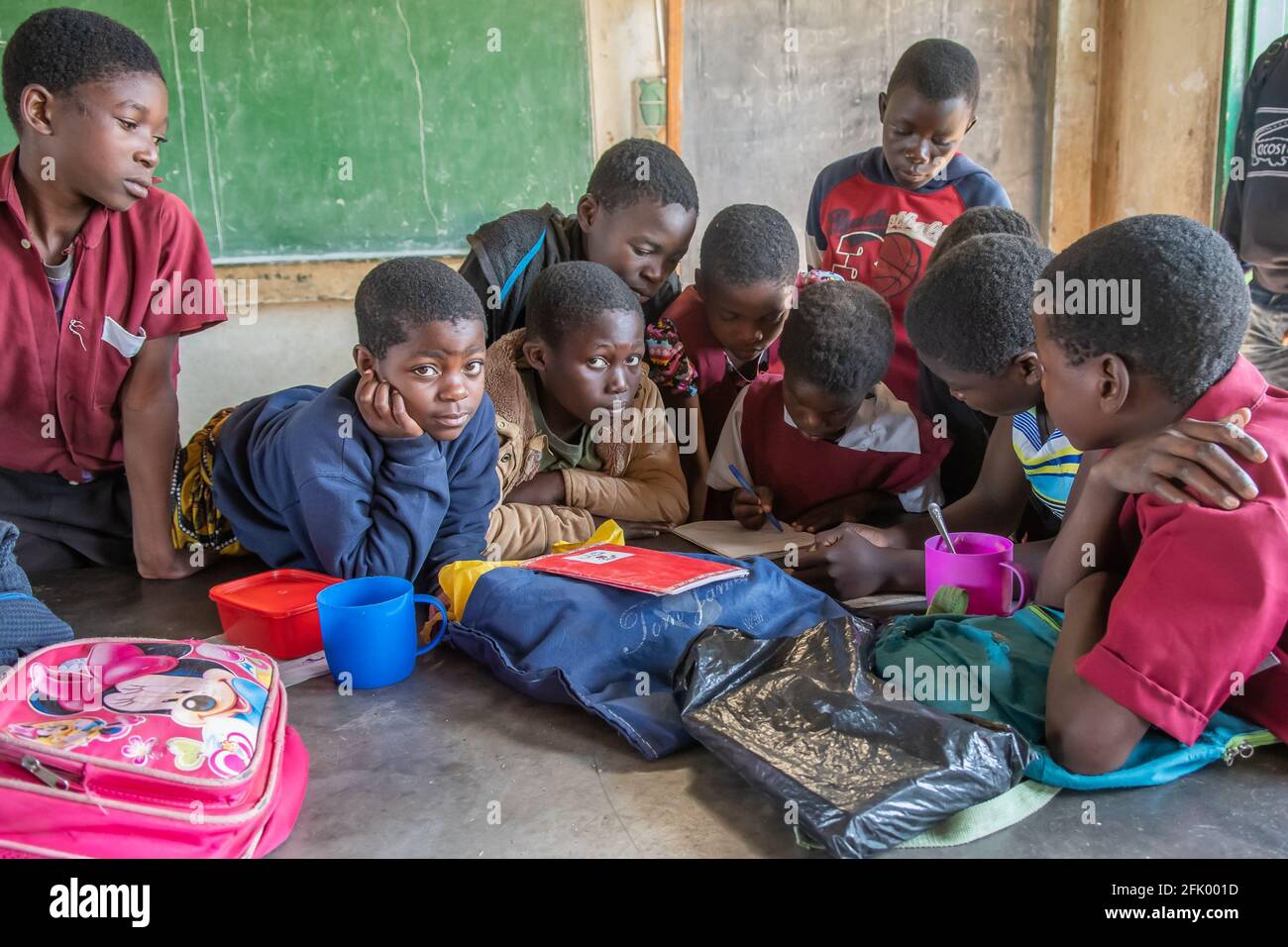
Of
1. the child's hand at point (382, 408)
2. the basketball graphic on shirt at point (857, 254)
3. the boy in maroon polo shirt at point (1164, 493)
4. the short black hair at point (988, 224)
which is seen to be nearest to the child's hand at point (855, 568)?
the boy in maroon polo shirt at point (1164, 493)

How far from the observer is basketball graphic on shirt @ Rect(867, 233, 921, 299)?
2.96 meters

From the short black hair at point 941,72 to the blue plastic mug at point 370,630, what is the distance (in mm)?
2093

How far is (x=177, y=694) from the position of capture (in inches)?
49.4

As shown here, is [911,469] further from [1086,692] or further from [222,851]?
[222,851]

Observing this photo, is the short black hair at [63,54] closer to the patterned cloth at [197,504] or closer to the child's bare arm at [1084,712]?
the patterned cloth at [197,504]

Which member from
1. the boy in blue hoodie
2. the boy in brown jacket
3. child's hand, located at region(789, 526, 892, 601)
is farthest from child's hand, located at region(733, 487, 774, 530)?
the boy in blue hoodie

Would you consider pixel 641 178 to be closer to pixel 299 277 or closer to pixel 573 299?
pixel 573 299

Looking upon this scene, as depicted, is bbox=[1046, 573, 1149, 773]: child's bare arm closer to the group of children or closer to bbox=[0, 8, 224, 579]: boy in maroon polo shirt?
the group of children

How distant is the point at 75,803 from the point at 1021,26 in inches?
206

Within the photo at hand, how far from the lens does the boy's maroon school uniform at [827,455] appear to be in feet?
7.63

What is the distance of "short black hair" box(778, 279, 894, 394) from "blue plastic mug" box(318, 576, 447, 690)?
40.6 inches

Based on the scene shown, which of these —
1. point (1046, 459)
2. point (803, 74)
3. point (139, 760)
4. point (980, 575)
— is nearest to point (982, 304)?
point (1046, 459)

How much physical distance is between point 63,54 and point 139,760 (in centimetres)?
159

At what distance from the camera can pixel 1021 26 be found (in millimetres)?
4852
